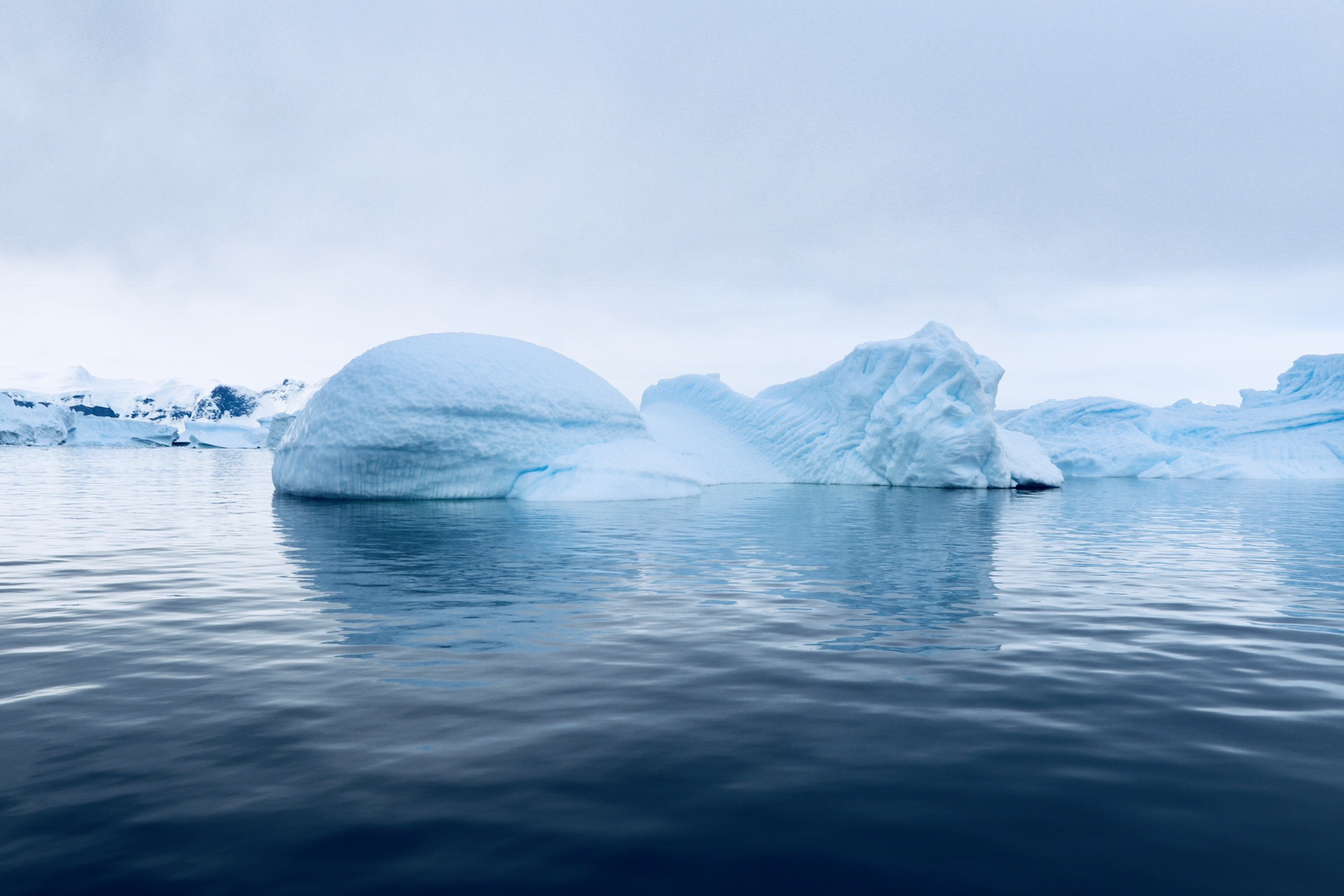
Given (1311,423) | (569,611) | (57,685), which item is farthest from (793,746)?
(1311,423)

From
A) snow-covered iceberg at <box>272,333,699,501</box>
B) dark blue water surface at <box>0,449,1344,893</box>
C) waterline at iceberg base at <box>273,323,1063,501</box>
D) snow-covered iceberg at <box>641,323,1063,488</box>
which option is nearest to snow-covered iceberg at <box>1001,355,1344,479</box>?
snow-covered iceberg at <box>641,323,1063,488</box>

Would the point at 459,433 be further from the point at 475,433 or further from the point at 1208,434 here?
the point at 1208,434

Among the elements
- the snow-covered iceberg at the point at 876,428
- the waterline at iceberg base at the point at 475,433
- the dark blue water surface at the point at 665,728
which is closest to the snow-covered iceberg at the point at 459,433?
the waterline at iceberg base at the point at 475,433

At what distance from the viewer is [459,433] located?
815 inches

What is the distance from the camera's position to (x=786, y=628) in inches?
265

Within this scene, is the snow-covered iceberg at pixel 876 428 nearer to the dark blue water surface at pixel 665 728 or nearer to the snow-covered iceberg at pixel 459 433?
the snow-covered iceberg at pixel 459 433

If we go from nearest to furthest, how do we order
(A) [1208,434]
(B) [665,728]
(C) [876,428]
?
(B) [665,728] < (C) [876,428] < (A) [1208,434]

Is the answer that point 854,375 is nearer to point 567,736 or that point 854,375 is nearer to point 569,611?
point 569,611

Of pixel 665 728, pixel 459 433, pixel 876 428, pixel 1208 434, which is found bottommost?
pixel 665 728

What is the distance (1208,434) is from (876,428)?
34.4 meters

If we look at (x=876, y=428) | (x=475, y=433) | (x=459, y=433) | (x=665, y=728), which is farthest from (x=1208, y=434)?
(x=665, y=728)

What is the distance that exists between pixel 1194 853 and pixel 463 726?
315 cm

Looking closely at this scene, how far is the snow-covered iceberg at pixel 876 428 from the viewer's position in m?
31.5

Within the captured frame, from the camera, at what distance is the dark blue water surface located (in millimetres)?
3002
